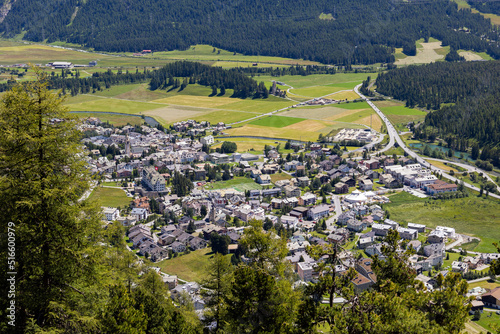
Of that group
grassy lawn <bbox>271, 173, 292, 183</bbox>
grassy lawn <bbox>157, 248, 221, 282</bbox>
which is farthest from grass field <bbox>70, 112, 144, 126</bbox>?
grassy lawn <bbox>157, 248, 221, 282</bbox>

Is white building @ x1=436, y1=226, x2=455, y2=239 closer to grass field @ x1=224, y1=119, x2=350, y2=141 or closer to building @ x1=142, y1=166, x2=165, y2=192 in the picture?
building @ x1=142, y1=166, x2=165, y2=192

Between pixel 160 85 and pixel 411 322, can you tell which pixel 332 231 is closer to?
pixel 411 322

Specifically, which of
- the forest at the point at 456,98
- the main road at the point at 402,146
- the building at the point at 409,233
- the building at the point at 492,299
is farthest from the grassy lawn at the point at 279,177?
the building at the point at 492,299

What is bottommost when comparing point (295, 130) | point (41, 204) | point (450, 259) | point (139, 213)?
point (139, 213)

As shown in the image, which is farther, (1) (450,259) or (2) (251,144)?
(2) (251,144)

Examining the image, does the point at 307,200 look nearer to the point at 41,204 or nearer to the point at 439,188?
the point at 439,188

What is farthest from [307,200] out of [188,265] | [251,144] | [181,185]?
[251,144]

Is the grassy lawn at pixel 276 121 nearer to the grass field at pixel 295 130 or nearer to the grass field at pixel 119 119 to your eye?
the grass field at pixel 295 130

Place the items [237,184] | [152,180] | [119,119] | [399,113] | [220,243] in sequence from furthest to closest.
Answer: [399,113] < [119,119] < [237,184] < [152,180] < [220,243]
